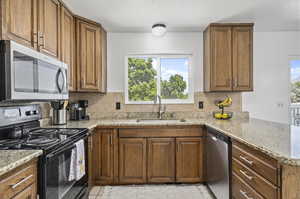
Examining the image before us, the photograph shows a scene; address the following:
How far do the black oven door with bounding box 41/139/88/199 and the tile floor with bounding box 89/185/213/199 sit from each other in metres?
0.69

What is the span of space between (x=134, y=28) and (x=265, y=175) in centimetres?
259

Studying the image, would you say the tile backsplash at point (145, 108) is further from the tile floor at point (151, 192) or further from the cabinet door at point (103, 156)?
the tile floor at point (151, 192)

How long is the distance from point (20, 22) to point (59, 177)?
4.02 feet

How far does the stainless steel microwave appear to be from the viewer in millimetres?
1229

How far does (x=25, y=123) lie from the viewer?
1823 mm

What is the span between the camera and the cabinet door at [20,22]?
1.38m

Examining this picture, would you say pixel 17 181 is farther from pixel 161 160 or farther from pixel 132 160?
pixel 161 160

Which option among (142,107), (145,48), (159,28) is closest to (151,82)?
(142,107)

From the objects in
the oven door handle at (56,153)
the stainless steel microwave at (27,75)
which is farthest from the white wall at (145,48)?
the oven door handle at (56,153)

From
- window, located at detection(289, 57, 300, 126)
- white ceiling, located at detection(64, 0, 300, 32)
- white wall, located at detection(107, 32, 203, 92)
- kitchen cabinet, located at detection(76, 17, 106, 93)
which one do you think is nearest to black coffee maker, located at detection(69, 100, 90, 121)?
kitchen cabinet, located at detection(76, 17, 106, 93)

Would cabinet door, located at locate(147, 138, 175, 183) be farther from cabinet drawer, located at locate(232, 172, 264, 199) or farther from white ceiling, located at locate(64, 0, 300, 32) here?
white ceiling, located at locate(64, 0, 300, 32)

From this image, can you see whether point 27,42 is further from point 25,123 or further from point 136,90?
point 136,90

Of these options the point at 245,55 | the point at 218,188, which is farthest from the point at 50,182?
the point at 245,55

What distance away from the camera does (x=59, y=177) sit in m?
1.47
